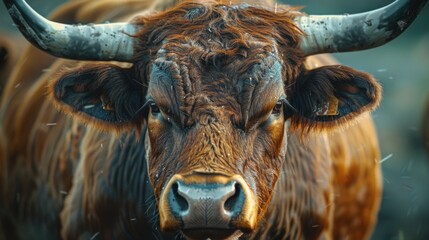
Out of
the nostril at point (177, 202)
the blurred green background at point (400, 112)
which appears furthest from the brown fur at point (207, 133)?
the blurred green background at point (400, 112)

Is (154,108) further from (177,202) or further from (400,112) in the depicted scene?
(400,112)

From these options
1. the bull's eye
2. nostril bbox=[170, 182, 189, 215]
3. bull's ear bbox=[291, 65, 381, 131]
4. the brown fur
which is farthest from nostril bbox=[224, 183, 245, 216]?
bull's ear bbox=[291, 65, 381, 131]

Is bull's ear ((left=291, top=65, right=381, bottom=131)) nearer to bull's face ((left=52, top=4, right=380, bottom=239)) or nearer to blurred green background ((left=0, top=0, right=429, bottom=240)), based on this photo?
bull's face ((left=52, top=4, right=380, bottom=239))

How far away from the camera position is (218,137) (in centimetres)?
520

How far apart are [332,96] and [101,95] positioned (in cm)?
136

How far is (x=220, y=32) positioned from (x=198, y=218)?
1.17m

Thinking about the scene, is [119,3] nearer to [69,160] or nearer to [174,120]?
[69,160]

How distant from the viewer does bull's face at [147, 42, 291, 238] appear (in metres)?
5.00

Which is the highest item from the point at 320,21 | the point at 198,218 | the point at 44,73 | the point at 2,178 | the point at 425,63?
the point at 320,21

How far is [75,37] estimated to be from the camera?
5.74 m

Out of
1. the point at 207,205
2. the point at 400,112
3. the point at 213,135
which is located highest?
the point at 213,135

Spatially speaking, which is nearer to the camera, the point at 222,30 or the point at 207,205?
the point at 207,205

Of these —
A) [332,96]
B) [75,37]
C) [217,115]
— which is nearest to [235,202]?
[217,115]

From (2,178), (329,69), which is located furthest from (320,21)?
(2,178)
